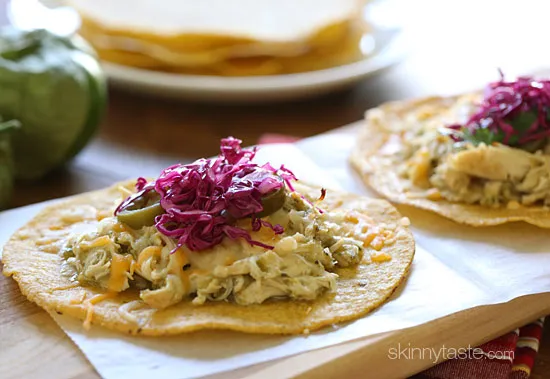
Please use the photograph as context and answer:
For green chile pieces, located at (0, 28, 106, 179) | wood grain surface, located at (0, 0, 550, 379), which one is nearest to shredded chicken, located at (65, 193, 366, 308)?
wood grain surface, located at (0, 0, 550, 379)

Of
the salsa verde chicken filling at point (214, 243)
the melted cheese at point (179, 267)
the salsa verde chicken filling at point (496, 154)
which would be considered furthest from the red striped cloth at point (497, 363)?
the melted cheese at point (179, 267)

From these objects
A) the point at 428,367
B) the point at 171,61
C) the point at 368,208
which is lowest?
the point at 428,367

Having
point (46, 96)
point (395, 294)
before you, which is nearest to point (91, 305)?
point (395, 294)

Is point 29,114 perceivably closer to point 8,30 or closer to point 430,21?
point 8,30

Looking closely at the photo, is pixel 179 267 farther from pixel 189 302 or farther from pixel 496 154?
pixel 496 154

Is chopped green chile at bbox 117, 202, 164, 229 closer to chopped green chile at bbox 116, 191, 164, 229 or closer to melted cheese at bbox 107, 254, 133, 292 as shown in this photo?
chopped green chile at bbox 116, 191, 164, 229

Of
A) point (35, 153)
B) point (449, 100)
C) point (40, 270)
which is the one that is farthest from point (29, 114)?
point (449, 100)
